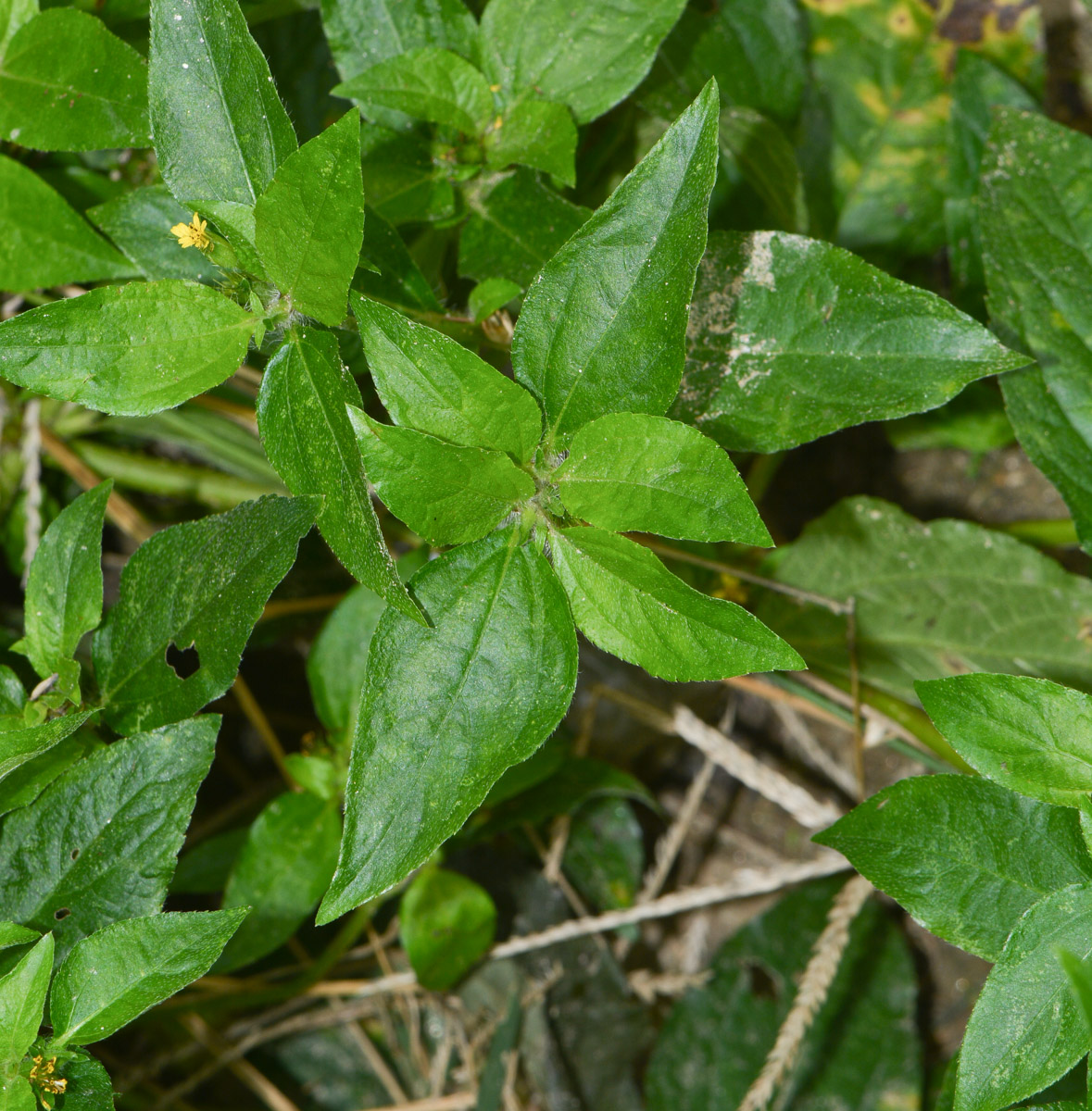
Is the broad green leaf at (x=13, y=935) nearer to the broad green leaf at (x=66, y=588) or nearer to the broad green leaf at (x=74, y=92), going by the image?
the broad green leaf at (x=66, y=588)

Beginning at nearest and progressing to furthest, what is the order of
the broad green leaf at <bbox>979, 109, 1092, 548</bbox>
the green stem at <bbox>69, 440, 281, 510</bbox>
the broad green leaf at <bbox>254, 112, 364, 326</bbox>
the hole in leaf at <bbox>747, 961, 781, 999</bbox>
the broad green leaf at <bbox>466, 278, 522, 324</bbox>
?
the broad green leaf at <bbox>254, 112, 364, 326</bbox>
the broad green leaf at <bbox>466, 278, 522, 324</bbox>
the broad green leaf at <bbox>979, 109, 1092, 548</bbox>
the green stem at <bbox>69, 440, 281, 510</bbox>
the hole in leaf at <bbox>747, 961, 781, 999</bbox>

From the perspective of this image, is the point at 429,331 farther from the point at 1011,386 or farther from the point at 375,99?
the point at 1011,386

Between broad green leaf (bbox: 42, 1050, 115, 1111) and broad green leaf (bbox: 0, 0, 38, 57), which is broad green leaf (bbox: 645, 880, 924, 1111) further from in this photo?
broad green leaf (bbox: 0, 0, 38, 57)

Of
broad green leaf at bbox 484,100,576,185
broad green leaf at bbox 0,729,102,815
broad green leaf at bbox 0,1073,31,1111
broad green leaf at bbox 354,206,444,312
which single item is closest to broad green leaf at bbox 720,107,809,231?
broad green leaf at bbox 484,100,576,185

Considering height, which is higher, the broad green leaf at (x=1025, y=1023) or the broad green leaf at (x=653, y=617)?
the broad green leaf at (x=653, y=617)

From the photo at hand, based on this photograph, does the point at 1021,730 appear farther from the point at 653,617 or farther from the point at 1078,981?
the point at 653,617

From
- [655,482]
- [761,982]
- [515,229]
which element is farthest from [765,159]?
[761,982]

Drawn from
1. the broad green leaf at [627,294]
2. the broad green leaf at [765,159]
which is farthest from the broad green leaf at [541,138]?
the broad green leaf at [765,159]
